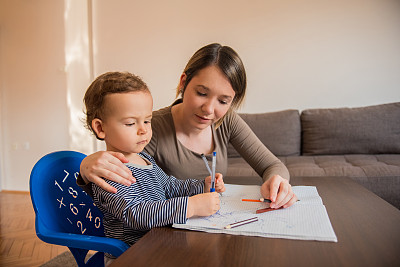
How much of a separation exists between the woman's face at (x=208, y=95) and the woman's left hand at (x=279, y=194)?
0.33 metres

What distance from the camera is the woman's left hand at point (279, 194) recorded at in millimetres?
832

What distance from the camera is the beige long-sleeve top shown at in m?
1.22

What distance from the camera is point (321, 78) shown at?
3.16m

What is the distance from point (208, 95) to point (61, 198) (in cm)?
60

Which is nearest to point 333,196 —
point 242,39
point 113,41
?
point 242,39

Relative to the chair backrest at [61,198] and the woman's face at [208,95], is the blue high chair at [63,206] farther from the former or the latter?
the woman's face at [208,95]

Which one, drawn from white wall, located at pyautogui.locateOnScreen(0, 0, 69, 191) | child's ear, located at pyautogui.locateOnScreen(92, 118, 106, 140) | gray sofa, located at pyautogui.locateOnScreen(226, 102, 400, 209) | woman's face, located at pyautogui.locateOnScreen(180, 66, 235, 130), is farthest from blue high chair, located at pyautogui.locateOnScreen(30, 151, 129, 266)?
white wall, located at pyautogui.locateOnScreen(0, 0, 69, 191)

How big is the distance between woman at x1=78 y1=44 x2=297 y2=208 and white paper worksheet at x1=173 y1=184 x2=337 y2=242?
0.19 feet

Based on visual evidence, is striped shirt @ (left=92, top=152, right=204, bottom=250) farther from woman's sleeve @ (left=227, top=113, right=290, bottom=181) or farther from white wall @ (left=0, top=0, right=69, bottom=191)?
white wall @ (left=0, top=0, right=69, bottom=191)

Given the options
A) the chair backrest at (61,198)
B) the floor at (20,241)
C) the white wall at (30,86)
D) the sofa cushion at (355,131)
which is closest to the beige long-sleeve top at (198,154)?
the chair backrest at (61,198)

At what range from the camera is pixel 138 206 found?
29.2 inches

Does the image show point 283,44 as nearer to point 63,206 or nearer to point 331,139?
point 331,139

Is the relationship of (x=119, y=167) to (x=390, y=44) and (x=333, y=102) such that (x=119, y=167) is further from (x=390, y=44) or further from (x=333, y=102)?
(x=390, y=44)

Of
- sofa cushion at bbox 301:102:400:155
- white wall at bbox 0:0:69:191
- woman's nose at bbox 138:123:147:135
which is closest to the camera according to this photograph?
woman's nose at bbox 138:123:147:135
